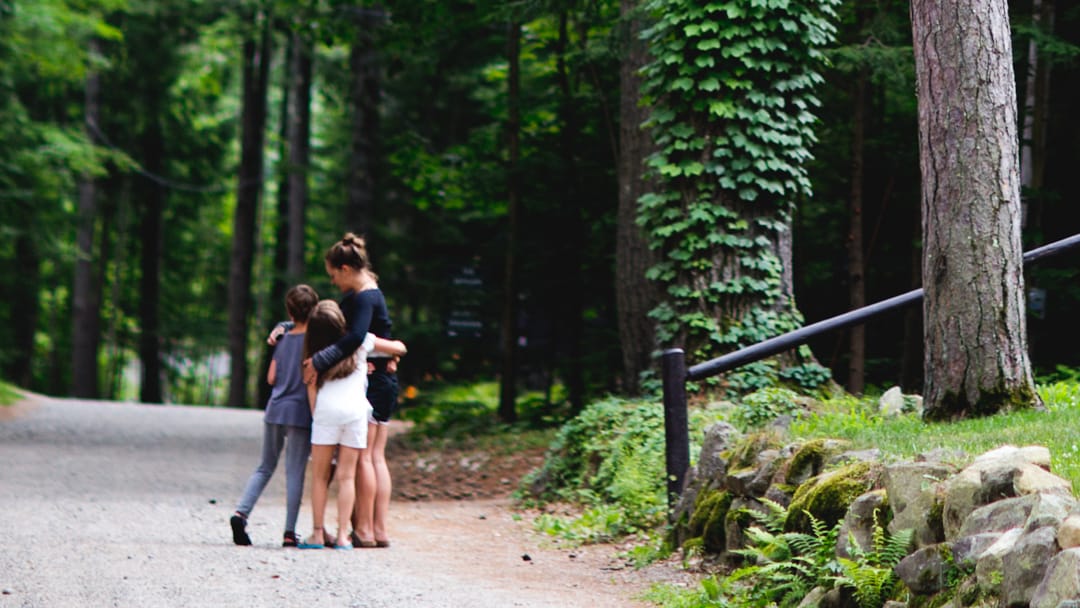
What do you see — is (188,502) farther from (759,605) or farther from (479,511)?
(759,605)

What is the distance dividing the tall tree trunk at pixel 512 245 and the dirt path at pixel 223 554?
4.22 metres

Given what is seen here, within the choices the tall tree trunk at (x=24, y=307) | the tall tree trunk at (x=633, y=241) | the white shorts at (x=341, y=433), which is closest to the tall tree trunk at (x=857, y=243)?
the tall tree trunk at (x=633, y=241)

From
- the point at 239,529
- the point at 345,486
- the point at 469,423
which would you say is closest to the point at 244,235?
the point at 469,423

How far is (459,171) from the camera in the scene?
17.7m

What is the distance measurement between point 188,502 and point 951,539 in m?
8.29

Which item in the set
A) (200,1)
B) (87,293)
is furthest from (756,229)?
Result: (87,293)

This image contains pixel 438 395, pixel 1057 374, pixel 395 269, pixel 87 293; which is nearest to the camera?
pixel 1057 374

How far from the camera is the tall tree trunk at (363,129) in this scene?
20453 millimetres

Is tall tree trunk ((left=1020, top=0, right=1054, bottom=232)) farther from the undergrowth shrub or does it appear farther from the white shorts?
the white shorts

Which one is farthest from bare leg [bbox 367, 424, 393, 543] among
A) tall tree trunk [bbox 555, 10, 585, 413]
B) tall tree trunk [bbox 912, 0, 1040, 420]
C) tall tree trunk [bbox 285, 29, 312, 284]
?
tall tree trunk [bbox 285, 29, 312, 284]

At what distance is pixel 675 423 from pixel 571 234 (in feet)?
30.6

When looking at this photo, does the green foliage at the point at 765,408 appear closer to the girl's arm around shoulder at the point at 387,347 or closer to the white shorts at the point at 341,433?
the girl's arm around shoulder at the point at 387,347

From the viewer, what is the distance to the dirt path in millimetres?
6457

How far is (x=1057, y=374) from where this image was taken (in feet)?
40.9
